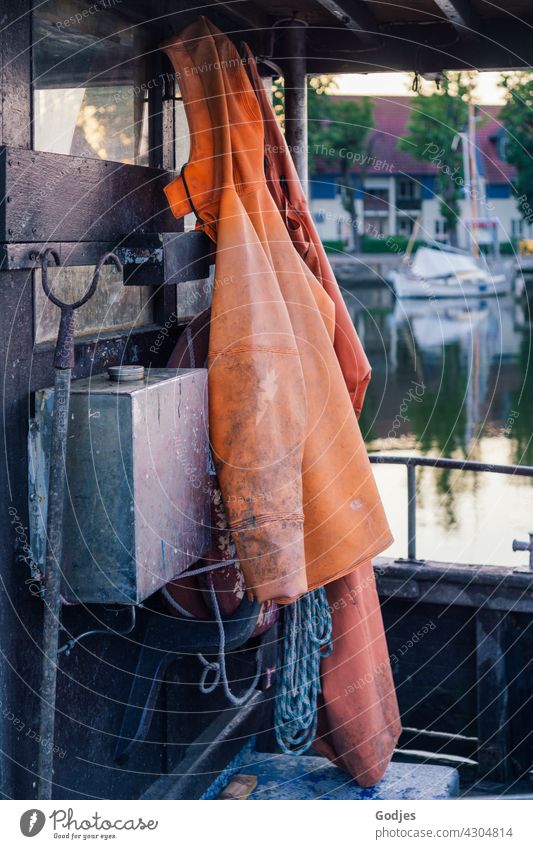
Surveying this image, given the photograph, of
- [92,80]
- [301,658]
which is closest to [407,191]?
[301,658]

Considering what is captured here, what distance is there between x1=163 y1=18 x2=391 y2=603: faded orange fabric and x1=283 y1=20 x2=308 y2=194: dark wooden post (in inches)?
43.6

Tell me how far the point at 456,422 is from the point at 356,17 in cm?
1664

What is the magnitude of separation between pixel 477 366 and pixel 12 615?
27577 mm

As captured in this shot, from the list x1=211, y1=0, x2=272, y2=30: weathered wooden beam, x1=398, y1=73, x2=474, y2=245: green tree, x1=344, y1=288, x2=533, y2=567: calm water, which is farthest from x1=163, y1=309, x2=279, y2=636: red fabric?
x1=398, y1=73, x2=474, y2=245: green tree

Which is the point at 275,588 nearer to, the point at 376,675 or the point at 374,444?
the point at 376,675

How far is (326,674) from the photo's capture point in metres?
4.39

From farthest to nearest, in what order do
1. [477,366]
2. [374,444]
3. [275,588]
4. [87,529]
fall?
[477,366], [374,444], [275,588], [87,529]

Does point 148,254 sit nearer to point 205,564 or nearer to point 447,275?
point 205,564

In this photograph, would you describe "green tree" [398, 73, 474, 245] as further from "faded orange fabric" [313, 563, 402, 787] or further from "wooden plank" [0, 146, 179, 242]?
"wooden plank" [0, 146, 179, 242]

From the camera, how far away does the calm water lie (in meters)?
12.5

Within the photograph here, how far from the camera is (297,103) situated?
506 centimetres

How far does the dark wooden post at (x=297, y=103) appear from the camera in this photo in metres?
4.89

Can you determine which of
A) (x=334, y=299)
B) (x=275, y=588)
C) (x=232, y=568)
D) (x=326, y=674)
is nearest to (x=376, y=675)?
(x=326, y=674)

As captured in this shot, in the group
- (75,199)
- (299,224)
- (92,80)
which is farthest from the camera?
(299,224)
